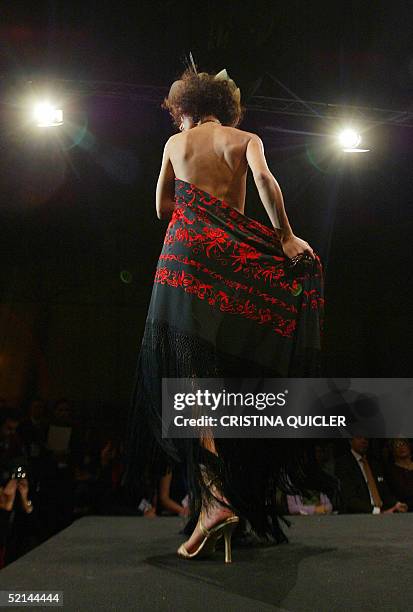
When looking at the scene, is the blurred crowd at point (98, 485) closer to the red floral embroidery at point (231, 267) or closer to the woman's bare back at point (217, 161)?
the red floral embroidery at point (231, 267)

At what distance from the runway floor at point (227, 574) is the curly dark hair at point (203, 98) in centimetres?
115

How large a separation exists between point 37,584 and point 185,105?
125 cm

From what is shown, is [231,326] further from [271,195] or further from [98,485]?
[98,485]

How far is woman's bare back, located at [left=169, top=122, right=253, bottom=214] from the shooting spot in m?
1.74

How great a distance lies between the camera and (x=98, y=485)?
340 cm

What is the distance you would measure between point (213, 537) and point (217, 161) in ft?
3.05

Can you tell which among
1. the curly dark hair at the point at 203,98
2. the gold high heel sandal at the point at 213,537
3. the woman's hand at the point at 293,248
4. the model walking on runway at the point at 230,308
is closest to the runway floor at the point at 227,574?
the gold high heel sandal at the point at 213,537

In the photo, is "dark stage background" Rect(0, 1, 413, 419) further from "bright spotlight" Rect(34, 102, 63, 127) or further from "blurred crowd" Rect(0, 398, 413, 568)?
"blurred crowd" Rect(0, 398, 413, 568)

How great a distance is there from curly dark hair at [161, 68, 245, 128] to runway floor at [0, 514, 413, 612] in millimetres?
1148

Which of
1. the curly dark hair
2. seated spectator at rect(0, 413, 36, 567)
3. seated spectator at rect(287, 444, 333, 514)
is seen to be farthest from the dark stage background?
seated spectator at rect(0, 413, 36, 567)

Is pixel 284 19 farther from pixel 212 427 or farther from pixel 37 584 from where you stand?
pixel 37 584

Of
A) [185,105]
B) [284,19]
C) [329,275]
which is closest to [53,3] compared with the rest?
[284,19]

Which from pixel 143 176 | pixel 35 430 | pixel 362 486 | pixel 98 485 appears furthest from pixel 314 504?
pixel 143 176

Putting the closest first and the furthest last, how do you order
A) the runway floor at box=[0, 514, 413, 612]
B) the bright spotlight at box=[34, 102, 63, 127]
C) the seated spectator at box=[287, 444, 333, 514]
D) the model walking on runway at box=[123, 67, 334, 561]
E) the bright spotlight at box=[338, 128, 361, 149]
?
the runway floor at box=[0, 514, 413, 612], the model walking on runway at box=[123, 67, 334, 561], the seated spectator at box=[287, 444, 333, 514], the bright spotlight at box=[34, 102, 63, 127], the bright spotlight at box=[338, 128, 361, 149]
